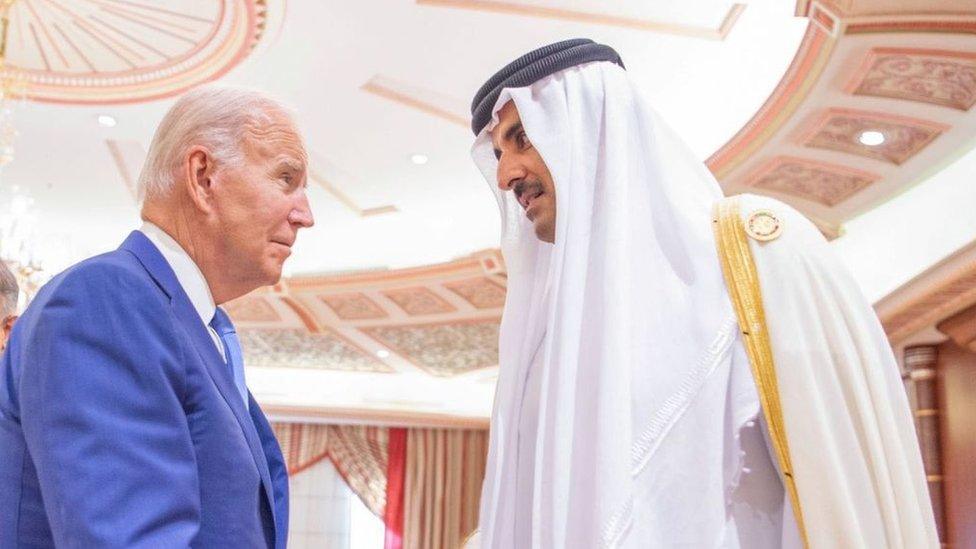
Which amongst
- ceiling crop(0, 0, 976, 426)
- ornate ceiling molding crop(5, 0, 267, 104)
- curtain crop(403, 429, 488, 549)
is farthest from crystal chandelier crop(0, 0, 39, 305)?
curtain crop(403, 429, 488, 549)

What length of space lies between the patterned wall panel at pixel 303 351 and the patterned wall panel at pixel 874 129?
6.41m

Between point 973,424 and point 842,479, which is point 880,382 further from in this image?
point 973,424

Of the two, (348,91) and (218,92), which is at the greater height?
(348,91)

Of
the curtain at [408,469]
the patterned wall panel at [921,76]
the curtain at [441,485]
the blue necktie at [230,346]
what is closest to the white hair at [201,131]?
the blue necktie at [230,346]

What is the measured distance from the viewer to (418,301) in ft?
32.7

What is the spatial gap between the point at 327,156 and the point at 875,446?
7003 mm

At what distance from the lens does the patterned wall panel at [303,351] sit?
11.3 m

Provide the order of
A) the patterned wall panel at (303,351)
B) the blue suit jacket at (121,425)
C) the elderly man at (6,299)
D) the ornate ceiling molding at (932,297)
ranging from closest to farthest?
the blue suit jacket at (121,425)
the elderly man at (6,299)
the ornate ceiling molding at (932,297)
the patterned wall panel at (303,351)

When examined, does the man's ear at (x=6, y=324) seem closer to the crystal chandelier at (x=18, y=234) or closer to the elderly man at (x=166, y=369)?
the elderly man at (x=166, y=369)

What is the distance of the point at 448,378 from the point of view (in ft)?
41.6

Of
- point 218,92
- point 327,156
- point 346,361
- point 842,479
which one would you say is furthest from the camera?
point 346,361

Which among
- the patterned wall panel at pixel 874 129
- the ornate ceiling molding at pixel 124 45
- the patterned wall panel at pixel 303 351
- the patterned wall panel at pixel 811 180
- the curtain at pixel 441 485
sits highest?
the ornate ceiling molding at pixel 124 45

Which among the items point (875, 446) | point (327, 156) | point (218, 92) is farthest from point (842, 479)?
point (327, 156)

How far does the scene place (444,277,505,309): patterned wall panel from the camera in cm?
929
